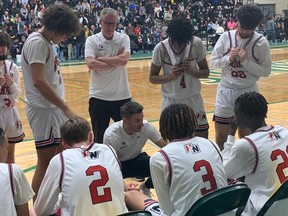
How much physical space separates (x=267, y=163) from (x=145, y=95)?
747 cm

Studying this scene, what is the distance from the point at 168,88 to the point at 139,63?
39.5 feet

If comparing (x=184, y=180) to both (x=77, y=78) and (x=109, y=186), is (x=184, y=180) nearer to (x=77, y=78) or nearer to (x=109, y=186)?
(x=109, y=186)

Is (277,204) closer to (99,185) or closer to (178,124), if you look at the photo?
(178,124)

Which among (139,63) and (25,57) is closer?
(25,57)

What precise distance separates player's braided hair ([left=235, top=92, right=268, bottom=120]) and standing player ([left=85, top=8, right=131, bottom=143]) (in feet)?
6.33

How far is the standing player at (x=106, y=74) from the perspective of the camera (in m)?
4.71

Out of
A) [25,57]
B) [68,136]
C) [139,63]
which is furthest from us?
[139,63]

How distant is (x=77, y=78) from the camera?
13078 mm

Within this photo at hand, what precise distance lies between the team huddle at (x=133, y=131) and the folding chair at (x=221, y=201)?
158mm

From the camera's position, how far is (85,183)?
100 inches

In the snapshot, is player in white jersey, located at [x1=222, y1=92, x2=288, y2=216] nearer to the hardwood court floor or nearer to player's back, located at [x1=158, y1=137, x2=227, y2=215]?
player's back, located at [x1=158, y1=137, x2=227, y2=215]

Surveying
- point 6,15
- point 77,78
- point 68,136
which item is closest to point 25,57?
point 68,136

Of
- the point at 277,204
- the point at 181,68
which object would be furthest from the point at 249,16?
the point at 277,204

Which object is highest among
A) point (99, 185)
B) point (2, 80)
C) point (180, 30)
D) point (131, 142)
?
point (180, 30)
